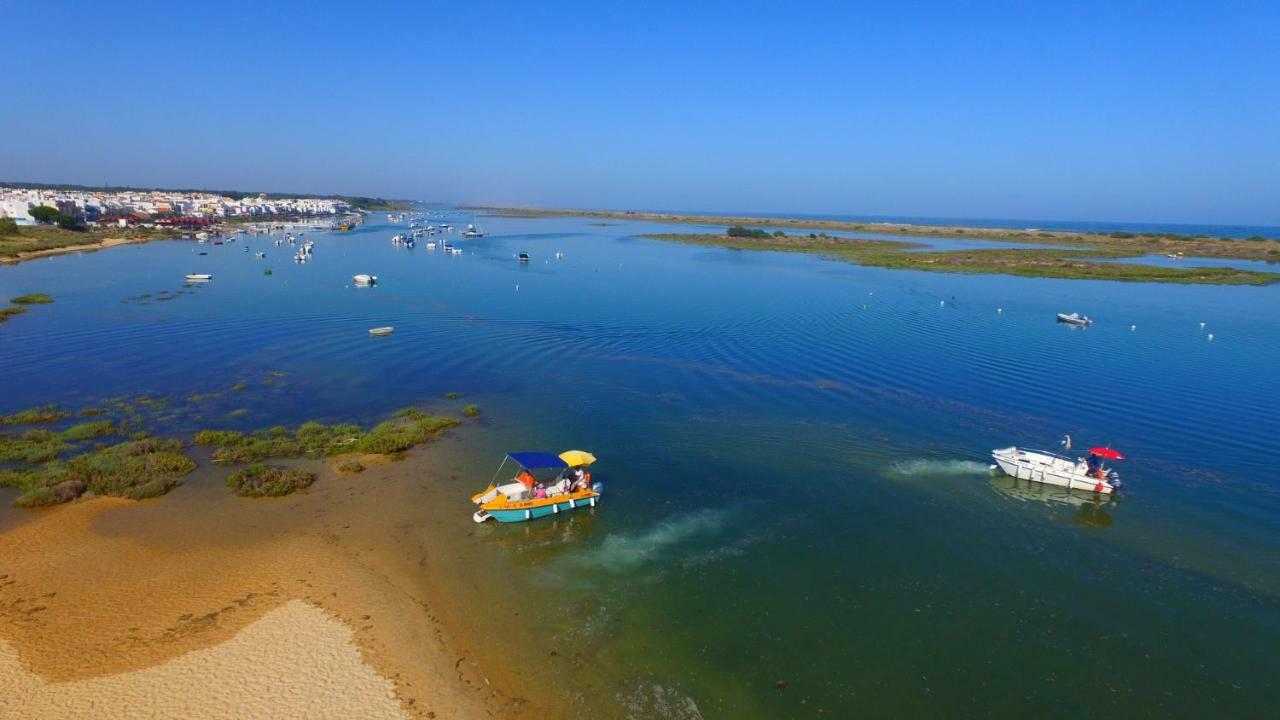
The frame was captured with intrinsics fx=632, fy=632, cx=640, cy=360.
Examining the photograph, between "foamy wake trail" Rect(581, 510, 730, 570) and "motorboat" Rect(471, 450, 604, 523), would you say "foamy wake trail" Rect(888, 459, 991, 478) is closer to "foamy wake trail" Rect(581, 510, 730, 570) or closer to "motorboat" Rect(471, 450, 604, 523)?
"foamy wake trail" Rect(581, 510, 730, 570)

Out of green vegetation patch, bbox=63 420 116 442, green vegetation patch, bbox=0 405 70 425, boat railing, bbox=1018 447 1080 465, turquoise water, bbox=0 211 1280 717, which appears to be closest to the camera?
turquoise water, bbox=0 211 1280 717

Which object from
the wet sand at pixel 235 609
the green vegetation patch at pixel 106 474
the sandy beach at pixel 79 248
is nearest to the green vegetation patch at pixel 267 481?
the wet sand at pixel 235 609

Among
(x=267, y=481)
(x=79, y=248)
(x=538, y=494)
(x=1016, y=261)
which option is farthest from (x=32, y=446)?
(x=1016, y=261)

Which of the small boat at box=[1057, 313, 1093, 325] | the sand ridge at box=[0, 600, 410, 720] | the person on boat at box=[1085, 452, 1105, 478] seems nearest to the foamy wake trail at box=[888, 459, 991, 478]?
the person on boat at box=[1085, 452, 1105, 478]

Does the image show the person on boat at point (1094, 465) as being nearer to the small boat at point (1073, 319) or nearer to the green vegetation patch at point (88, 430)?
the small boat at point (1073, 319)

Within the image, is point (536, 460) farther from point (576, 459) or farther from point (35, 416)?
point (35, 416)
